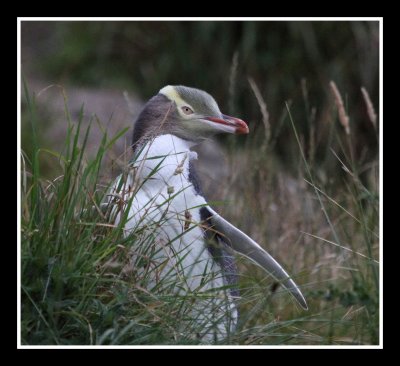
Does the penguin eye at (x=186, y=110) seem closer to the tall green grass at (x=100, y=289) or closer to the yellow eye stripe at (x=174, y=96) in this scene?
the yellow eye stripe at (x=174, y=96)

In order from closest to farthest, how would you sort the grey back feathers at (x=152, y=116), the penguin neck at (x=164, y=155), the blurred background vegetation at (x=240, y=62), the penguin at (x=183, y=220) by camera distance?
the penguin at (x=183, y=220) < the penguin neck at (x=164, y=155) < the grey back feathers at (x=152, y=116) < the blurred background vegetation at (x=240, y=62)

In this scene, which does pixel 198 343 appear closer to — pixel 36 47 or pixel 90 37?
pixel 90 37

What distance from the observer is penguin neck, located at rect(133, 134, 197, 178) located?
12.4ft

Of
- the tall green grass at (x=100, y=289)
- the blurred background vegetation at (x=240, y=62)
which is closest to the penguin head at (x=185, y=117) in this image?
the tall green grass at (x=100, y=289)

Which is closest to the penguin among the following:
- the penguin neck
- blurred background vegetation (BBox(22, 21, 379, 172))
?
the penguin neck

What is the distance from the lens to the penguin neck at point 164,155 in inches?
149

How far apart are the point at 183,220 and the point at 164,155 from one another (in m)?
0.38

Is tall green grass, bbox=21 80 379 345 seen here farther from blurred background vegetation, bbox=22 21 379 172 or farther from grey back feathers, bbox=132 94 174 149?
blurred background vegetation, bbox=22 21 379 172

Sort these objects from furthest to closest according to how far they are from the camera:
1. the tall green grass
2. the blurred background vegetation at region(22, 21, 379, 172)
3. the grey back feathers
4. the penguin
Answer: the blurred background vegetation at region(22, 21, 379, 172)
the grey back feathers
the penguin
the tall green grass

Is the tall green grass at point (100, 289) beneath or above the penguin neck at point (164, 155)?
beneath

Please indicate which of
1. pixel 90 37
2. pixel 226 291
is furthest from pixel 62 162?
pixel 90 37

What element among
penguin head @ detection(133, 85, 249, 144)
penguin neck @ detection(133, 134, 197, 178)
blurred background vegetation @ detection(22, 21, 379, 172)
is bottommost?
penguin neck @ detection(133, 134, 197, 178)

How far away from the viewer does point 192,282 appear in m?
3.62

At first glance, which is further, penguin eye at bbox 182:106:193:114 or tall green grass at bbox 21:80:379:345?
penguin eye at bbox 182:106:193:114
